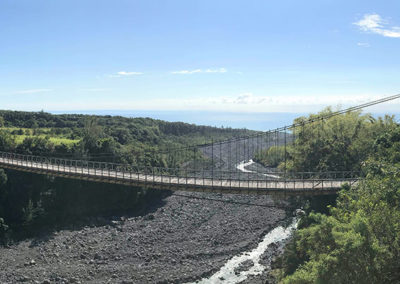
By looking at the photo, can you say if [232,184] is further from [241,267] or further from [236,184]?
[241,267]

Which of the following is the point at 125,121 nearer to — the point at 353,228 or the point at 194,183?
the point at 194,183

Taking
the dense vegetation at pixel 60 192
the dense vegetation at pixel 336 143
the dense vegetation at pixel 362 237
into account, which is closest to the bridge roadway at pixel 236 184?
the dense vegetation at pixel 362 237

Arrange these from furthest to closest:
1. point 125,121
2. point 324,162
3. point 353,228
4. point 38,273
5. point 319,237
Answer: point 125,121 < point 324,162 < point 38,273 < point 319,237 < point 353,228

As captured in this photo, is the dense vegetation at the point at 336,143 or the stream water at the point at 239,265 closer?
the stream water at the point at 239,265

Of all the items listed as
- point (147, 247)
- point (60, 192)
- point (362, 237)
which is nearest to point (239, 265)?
point (147, 247)

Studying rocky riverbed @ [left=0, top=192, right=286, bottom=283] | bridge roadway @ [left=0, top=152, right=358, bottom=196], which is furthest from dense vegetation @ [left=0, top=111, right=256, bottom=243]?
bridge roadway @ [left=0, top=152, right=358, bottom=196]

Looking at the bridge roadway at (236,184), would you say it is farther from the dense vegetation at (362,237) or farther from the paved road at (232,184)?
the dense vegetation at (362,237)

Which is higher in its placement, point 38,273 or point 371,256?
point 371,256

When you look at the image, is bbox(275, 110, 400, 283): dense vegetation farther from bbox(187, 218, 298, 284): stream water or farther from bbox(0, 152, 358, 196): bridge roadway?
bbox(187, 218, 298, 284): stream water

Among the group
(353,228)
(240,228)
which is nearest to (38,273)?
(240,228)
